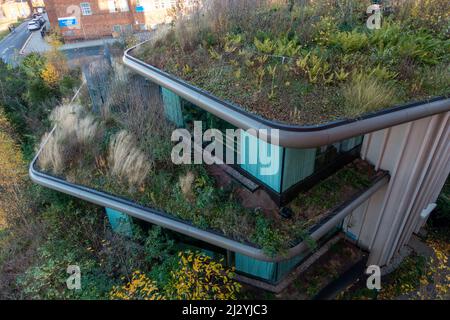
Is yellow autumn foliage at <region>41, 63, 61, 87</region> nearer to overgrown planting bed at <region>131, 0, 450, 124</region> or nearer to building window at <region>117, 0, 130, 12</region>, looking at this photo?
overgrown planting bed at <region>131, 0, 450, 124</region>

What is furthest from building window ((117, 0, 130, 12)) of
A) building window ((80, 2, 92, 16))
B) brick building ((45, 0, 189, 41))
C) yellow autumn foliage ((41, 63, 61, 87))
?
yellow autumn foliage ((41, 63, 61, 87))

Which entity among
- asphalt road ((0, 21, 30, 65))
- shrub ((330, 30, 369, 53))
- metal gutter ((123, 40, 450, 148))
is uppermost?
shrub ((330, 30, 369, 53))

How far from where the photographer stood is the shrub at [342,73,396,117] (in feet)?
17.0

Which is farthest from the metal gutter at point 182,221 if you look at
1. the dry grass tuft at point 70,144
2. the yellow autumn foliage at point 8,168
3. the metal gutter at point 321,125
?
the yellow autumn foliage at point 8,168

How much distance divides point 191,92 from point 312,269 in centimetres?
519

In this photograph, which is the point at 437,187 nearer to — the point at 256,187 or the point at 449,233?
the point at 449,233

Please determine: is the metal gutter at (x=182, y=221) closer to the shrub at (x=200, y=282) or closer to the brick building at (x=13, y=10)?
the shrub at (x=200, y=282)

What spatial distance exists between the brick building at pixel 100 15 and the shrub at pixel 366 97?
2447cm

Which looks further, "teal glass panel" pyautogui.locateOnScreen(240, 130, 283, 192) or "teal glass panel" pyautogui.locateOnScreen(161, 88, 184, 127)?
"teal glass panel" pyautogui.locateOnScreen(161, 88, 184, 127)

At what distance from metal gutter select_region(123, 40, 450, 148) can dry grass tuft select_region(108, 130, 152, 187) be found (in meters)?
2.05

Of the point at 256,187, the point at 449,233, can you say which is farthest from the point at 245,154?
the point at 449,233

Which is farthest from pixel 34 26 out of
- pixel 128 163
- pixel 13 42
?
pixel 128 163

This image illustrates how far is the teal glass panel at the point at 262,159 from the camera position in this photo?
546 cm

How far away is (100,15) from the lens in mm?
26781
